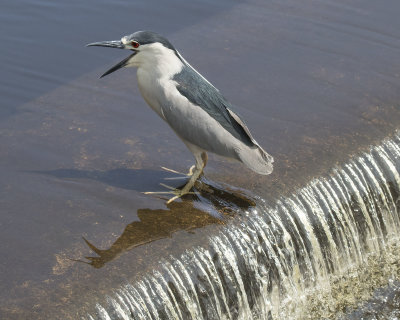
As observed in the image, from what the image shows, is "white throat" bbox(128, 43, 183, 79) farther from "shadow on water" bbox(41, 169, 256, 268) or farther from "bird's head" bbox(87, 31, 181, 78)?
"shadow on water" bbox(41, 169, 256, 268)

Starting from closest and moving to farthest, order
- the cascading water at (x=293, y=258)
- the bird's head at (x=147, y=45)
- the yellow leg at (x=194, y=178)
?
the cascading water at (x=293, y=258) → the bird's head at (x=147, y=45) → the yellow leg at (x=194, y=178)

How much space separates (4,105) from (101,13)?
190 centimetres

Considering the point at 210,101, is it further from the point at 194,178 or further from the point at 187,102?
the point at 194,178

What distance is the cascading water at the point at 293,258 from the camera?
3936 mm

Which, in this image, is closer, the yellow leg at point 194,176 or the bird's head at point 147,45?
the bird's head at point 147,45

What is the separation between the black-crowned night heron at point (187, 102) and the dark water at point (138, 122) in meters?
0.38

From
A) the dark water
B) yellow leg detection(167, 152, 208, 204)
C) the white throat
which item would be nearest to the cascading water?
the dark water

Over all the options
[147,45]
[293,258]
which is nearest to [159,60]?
[147,45]

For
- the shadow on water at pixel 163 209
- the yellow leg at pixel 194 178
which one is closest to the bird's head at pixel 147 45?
the yellow leg at pixel 194 178

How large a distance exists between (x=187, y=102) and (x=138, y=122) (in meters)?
1.15

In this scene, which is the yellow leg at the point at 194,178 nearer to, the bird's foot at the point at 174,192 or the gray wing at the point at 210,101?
the bird's foot at the point at 174,192

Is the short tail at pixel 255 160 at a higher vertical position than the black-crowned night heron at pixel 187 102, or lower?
lower

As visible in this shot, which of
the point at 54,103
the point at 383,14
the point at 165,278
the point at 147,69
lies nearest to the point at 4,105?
the point at 54,103

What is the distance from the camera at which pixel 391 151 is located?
521 centimetres
